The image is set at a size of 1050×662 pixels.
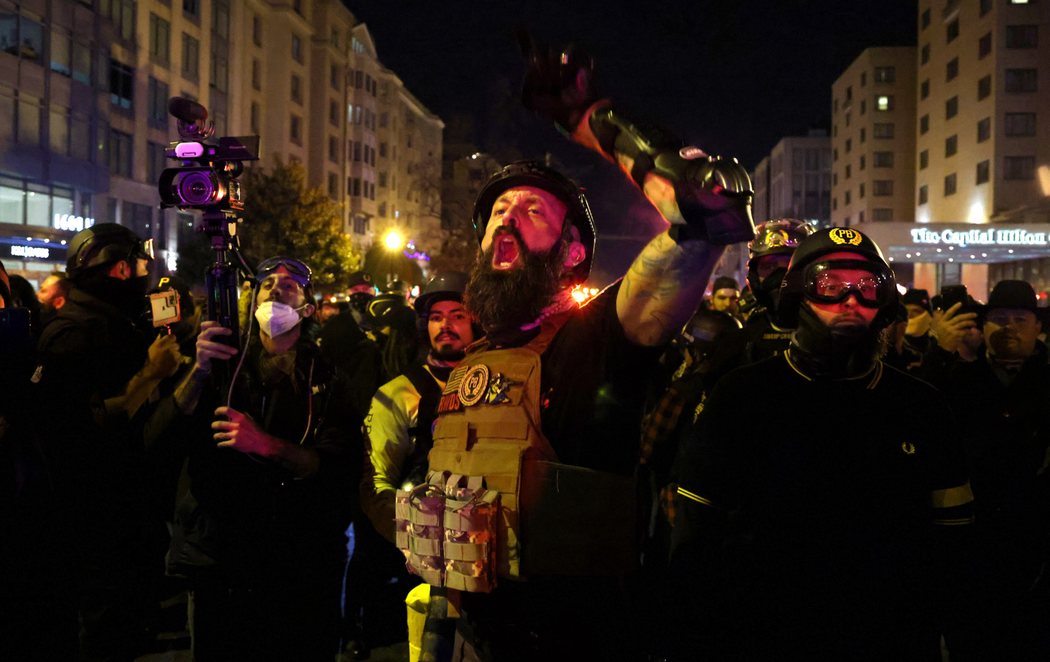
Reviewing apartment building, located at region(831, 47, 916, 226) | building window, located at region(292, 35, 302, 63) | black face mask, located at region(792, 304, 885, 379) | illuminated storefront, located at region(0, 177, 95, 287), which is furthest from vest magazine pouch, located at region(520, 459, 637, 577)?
apartment building, located at region(831, 47, 916, 226)

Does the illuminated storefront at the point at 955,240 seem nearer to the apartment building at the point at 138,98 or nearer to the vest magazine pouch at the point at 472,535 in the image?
the apartment building at the point at 138,98

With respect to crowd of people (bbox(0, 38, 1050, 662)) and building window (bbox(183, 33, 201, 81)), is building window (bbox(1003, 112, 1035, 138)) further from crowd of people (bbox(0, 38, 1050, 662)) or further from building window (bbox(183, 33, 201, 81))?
crowd of people (bbox(0, 38, 1050, 662))

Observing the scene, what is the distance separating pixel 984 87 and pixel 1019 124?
356cm

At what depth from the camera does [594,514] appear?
2.50m

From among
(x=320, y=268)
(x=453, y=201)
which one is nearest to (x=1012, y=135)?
(x=453, y=201)

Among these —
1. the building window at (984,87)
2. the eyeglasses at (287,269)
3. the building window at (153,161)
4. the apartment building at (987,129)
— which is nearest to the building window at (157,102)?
the building window at (153,161)

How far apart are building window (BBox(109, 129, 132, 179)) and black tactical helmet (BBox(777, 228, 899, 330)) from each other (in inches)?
1483

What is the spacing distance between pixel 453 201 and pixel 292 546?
41.5 m

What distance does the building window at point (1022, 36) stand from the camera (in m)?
50.4

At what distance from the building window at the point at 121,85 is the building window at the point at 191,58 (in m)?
4.99

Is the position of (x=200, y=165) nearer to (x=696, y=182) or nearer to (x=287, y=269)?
(x=287, y=269)

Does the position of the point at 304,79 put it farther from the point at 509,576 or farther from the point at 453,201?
the point at 509,576

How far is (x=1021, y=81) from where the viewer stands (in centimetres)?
5125

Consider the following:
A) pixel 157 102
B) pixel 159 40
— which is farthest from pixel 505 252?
pixel 159 40
